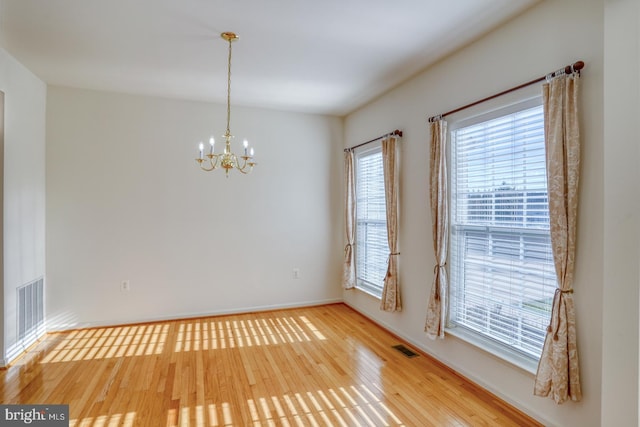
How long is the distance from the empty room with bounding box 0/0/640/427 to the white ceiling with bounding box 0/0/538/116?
0.02m

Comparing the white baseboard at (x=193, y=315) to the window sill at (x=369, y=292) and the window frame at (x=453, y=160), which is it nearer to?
the window sill at (x=369, y=292)

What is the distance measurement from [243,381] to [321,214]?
2.75m

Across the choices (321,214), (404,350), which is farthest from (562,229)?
(321,214)

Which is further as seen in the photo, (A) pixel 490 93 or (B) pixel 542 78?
(A) pixel 490 93

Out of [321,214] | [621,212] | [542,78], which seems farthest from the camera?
[321,214]

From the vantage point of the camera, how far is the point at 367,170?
14.9 feet

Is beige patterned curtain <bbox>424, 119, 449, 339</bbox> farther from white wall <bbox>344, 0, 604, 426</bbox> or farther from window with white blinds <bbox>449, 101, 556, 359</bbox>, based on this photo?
white wall <bbox>344, 0, 604, 426</bbox>

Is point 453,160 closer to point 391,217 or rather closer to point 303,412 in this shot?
point 391,217

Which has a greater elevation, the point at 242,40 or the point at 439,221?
the point at 242,40

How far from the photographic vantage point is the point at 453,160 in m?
2.99

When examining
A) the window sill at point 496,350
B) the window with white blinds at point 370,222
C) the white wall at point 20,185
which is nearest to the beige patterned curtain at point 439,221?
the window sill at point 496,350

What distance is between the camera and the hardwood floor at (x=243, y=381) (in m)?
2.35

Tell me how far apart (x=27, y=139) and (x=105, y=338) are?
2292 mm

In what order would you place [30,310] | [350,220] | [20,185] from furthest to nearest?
[350,220] < [30,310] < [20,185]
